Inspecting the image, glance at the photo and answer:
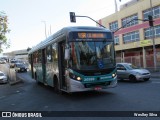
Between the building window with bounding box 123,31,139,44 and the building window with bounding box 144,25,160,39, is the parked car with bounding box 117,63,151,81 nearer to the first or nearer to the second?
the building window with bounding box 144,25,160,39

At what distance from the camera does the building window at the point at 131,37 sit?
2008 inches

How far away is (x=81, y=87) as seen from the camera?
41.3 ft

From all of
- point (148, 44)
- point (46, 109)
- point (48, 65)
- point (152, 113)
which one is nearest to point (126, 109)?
point (152, 113)

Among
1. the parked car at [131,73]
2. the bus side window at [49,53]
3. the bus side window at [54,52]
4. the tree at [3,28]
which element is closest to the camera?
the bus side window at [54,52]

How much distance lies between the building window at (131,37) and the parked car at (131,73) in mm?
29022

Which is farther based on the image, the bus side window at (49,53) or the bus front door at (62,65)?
the bus side window at (49,53)

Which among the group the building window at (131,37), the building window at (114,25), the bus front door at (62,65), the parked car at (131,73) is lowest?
the parked car at (131,73)

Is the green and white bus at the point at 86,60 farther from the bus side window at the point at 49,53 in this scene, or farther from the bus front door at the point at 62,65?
the bus side window at the point at 49,53

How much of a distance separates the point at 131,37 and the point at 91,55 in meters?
A: 40.9

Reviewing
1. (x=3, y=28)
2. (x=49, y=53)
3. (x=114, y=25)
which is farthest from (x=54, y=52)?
(x=114, y=25)

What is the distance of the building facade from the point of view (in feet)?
145

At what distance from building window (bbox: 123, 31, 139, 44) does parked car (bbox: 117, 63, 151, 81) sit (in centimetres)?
2902

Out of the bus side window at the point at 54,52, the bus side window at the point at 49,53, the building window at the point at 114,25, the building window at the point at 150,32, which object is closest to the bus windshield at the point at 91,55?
the bus side window at the point at 54,52

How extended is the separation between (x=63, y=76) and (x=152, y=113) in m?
5.93
